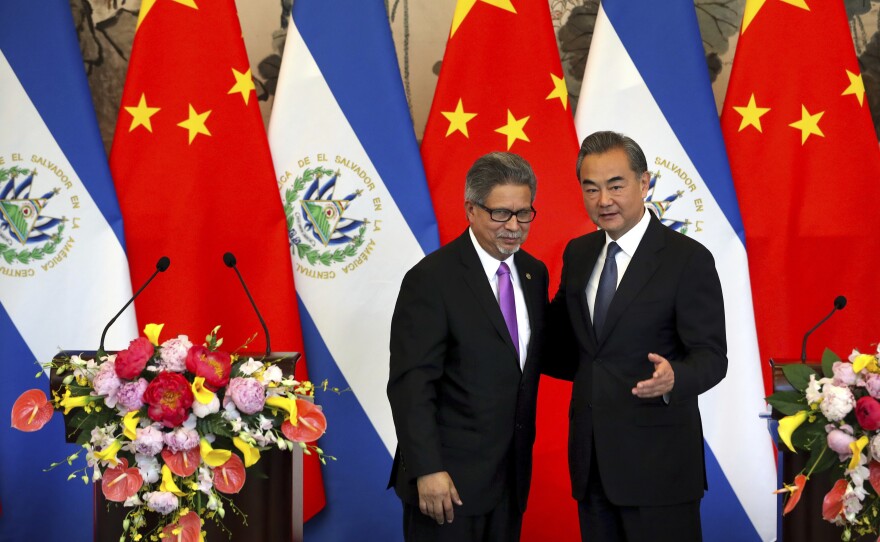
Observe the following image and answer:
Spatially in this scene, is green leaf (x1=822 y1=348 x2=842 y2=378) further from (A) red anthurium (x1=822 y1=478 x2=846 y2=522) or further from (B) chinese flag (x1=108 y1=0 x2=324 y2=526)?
(B) chinese flag (x1=108 y1=0 x2=324 y2=526)

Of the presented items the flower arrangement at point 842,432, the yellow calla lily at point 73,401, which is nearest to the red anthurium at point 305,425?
the yellow calla lily at point 73,401

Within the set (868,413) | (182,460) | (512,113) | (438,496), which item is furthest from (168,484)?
(512,113)

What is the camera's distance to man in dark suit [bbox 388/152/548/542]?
7.09 ft

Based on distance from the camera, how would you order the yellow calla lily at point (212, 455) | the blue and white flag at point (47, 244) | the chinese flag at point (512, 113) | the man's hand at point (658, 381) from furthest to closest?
1. the chinese flag at point (512, 113)
2. the blue and white flag at point (47, 244)
3. the yellow calla lily at point (212, 455)
4. the man's hand at point (658, 381)

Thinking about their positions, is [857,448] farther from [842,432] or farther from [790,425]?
[790,425]

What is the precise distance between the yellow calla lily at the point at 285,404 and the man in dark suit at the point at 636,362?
2.31 feet

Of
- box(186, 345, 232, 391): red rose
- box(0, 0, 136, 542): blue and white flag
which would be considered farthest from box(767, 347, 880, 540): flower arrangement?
box(0, 0, 136, 542): blue and white flag

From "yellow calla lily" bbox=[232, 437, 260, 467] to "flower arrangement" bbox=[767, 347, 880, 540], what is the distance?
4.05 ft

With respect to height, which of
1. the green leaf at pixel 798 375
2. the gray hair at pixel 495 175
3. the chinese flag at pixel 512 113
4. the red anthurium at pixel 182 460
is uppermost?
the chinese flag at pixel 512 113

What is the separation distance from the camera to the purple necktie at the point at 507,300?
2.24 meters

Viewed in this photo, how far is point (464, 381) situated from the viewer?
2.18 m

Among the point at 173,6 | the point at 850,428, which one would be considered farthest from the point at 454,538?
the point at 173,6

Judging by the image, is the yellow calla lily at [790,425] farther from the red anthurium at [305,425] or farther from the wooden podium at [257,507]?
the wooden podium at [257,507]

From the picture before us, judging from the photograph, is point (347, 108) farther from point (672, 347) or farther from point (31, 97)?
point (672, 347)
